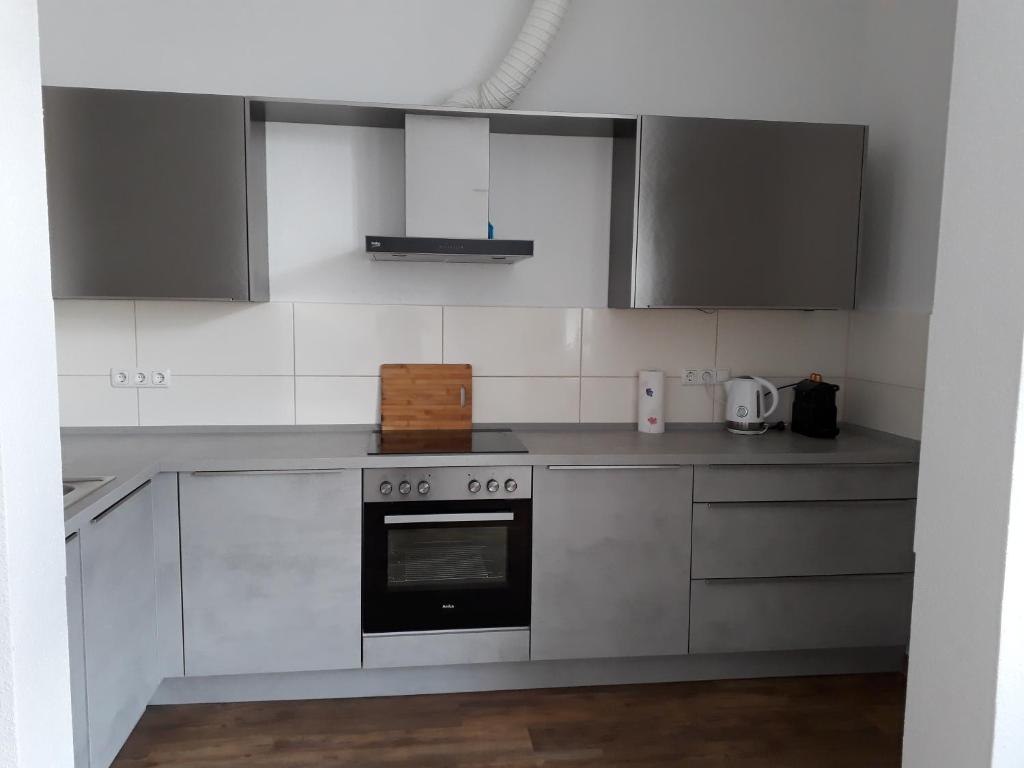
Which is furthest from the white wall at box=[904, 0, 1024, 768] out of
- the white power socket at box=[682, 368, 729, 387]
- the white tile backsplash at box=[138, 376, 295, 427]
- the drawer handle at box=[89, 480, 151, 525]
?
the white tile backsplash at box=[138, 376, 295, 427]

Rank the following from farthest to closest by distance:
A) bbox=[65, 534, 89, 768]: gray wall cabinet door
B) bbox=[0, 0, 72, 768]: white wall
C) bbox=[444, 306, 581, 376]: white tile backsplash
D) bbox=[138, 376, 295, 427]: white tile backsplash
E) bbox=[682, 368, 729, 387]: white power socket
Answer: bbox=[682, 368, 729, 387]: white power socket, bbox=[444, 306, 581, 376]: white tile backsplash, bbox=[138, 376, 295, 427]: white tile backsplash, bbox=[65, 534, 89, 768]: gray wall cabinet door, bbox=[0, 0, 72, 768]: white wall

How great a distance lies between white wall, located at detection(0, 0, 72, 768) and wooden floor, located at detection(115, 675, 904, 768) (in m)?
1.59

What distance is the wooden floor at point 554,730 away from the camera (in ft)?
7.84

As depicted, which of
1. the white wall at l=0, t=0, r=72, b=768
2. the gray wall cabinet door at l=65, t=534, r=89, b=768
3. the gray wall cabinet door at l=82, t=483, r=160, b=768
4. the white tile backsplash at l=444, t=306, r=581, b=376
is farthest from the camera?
the white tile backsplash at l=444, t=306, r=581, b=376

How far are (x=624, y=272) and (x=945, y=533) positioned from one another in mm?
1955

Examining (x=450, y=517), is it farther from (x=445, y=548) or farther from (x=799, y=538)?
(x=799, y=538)

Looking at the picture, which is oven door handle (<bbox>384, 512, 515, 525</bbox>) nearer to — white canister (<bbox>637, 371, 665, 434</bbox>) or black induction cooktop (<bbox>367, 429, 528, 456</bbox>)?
black induction cooktop (<bbox>367, 429, 528, 456</bbox>)

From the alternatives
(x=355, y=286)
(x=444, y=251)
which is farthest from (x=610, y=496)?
(x=355, y=286)

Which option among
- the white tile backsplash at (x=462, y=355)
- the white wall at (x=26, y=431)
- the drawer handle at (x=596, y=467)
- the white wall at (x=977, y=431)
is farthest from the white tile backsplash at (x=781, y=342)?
the white wall at (x=26, y=431)

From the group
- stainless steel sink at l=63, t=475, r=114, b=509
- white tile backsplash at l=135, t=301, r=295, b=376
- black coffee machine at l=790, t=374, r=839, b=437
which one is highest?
white tile backsplash at l=135, t=301, r=295, b=376

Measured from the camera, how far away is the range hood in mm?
2762

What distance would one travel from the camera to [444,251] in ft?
8.55

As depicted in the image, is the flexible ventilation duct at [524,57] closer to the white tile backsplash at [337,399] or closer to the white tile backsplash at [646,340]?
the white tile backsplash at [646,340]

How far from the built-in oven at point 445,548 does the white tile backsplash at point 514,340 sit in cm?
61
